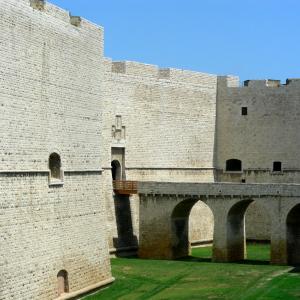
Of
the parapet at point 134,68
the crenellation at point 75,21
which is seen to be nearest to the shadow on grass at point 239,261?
the parapet at point 134,68

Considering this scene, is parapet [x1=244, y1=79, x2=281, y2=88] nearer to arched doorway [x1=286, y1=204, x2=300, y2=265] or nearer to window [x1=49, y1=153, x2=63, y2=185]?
arched doorway [x1=286, y1=204, x2=300, y2=265]

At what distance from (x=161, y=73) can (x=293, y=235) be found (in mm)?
9408

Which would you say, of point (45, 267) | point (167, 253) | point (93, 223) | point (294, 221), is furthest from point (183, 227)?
point (45, 267)

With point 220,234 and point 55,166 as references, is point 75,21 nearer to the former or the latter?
point 55,166

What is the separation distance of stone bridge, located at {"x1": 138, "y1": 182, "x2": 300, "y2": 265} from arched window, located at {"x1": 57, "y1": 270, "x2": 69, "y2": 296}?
28.0 ft

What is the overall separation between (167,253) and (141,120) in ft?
19.0

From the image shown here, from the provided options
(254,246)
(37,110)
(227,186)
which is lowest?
(254,246)

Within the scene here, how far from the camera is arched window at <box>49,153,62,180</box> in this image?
2430cm

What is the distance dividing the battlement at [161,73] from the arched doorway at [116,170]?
3.63m

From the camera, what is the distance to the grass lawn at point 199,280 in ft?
80.8

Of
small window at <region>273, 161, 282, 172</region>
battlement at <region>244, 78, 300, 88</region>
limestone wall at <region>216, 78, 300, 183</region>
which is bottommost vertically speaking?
small window at <region>273, 161, 282, 172</region>

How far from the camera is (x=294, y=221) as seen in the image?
102 feet

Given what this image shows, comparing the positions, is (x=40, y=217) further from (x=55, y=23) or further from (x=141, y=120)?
(x=141, y=120)

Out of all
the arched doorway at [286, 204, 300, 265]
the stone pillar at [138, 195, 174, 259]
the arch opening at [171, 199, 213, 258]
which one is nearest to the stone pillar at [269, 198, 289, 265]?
the arched doorway at [286, 204, 300, 265]
